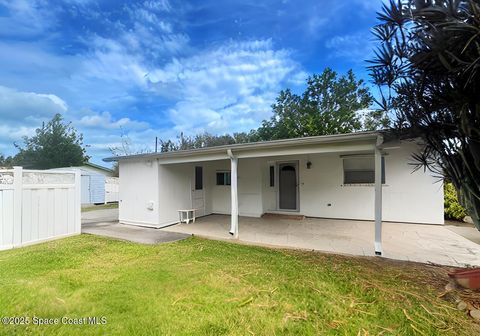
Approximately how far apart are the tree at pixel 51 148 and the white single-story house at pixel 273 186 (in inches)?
992

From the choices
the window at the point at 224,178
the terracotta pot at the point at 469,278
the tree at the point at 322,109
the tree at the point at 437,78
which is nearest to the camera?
the tree at the point at 437,78

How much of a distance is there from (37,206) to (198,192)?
4.99 m

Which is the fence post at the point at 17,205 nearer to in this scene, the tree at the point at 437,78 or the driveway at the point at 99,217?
the driveway at the point at 99,217

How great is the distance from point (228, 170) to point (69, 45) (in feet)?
23.7

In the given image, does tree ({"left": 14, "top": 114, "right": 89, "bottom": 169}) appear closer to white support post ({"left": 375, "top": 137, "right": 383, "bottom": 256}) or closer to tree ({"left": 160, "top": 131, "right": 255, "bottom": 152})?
tree ({"left": 160, "top": 131, "right": 255, "bottom": 152})

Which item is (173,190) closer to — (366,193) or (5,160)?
(366,193)

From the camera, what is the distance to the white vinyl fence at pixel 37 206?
17.9ft

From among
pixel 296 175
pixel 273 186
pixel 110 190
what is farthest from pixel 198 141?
pixel 296 175

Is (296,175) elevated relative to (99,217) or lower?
elevated

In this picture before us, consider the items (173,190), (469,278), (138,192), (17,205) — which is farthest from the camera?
(173,190)

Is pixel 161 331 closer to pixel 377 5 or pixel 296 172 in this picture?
pixel 377 5

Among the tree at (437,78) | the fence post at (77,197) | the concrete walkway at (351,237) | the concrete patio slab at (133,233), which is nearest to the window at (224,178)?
the concrete walkway at (351,237)

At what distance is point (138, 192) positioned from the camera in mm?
8312

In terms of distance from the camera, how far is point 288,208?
9.71 meters
